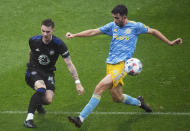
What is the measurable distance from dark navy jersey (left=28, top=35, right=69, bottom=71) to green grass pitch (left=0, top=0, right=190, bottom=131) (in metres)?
1.18

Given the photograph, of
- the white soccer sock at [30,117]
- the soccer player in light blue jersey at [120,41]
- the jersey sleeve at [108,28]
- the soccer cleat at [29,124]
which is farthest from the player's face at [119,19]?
the soccer cleat at [29,124]

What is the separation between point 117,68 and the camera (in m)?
7.86

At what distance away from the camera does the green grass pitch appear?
812 centimetres

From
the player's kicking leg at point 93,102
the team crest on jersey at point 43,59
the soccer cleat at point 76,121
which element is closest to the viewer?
the soccer cleat at point 76,121

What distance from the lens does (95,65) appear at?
10734mm

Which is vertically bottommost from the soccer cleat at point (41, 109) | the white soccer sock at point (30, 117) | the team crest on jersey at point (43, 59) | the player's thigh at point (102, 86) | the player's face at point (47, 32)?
the soccer cleat at point (41, 109)

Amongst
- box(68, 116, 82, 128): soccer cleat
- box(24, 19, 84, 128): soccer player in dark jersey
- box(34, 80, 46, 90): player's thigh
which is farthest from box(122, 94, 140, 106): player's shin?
box(34, 80, 46, 90): player's thigh

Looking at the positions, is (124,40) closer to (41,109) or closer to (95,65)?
(41,109)

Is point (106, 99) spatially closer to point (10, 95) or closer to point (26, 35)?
point (10, 95)

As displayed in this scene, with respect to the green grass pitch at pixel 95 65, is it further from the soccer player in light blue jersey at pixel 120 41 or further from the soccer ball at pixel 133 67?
the soccer ball at pixel 133 67

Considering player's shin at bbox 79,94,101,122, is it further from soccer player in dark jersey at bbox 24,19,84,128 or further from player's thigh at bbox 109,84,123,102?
player's thigh at bbox 109,84,123,102

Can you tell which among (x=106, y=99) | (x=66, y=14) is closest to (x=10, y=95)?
(x=106, y=99)

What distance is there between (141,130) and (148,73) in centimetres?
282

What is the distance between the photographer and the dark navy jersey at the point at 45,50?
7723 millimetres
